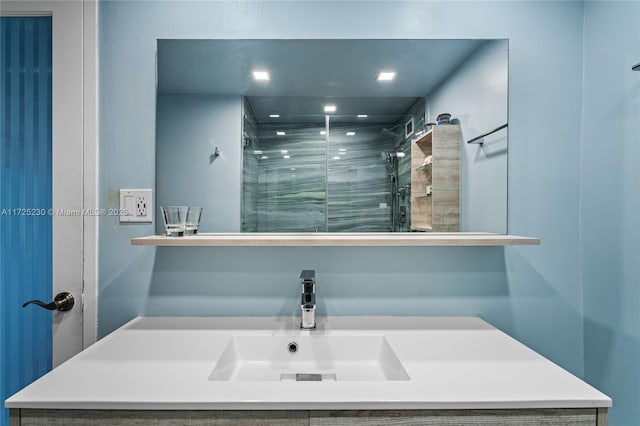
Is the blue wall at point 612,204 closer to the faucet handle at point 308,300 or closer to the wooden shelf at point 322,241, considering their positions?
the wooden shelf at point 322,241

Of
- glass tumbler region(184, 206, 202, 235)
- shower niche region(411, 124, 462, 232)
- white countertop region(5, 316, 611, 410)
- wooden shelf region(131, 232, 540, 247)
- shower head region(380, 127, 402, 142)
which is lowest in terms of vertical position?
white countertop region(5, 316, 611, 410)

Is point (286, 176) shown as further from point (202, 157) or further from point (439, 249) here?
point (439, 249)

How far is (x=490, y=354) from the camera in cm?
99

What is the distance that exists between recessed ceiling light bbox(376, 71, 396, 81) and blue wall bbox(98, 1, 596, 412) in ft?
0.47

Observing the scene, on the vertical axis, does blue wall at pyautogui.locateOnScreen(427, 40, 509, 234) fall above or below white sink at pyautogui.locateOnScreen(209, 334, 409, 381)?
above

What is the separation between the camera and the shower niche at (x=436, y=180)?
1.28m

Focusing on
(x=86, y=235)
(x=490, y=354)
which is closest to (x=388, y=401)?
(x=490, y=354)

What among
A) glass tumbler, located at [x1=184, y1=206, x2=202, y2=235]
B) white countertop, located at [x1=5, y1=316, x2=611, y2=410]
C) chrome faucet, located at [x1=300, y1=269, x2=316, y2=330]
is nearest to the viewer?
white countertop, located at [x1=5, y1=316, x2=611, y2=410]

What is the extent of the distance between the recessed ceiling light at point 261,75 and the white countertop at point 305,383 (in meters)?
0.90

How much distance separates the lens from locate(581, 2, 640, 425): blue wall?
1131 mm

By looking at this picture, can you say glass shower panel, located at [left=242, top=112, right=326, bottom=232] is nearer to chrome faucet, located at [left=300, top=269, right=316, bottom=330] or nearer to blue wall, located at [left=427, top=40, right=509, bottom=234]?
chrome faucet, located at [left=300, top=269, right=316, bottom=330]

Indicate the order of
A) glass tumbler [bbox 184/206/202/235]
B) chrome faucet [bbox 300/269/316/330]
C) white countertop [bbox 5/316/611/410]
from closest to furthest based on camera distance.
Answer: white countertop [bbox 5/316/611/410] → chrome faucet [bbox 300/269/316/330] → glass tumbler [bbox 184/206/202/235]

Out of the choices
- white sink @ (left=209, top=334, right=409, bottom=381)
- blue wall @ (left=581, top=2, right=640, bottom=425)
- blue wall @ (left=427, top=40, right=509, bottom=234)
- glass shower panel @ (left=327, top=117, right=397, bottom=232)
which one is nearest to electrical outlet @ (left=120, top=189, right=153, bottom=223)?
white sink @ (left=209, top=334, right=409, bottom=381)

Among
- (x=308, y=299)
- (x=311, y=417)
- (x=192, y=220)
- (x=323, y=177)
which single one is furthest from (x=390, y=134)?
(x=311, y=417)
